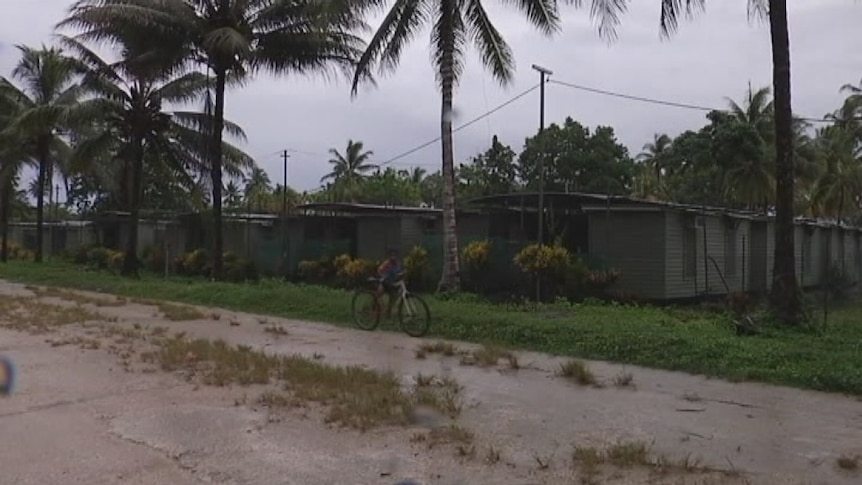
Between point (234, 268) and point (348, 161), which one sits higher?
point (348, 161)

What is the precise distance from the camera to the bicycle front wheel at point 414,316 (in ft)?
47.1

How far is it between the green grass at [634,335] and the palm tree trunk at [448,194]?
1.06 m

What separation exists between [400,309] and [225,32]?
11.5 meters

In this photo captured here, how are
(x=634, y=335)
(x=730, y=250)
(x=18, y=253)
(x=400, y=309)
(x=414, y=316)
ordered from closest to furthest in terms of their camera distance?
(x=634, y=335)
(x=414, y=316)
(x=400, y=309)
(x=730, y=250)
(x=18, y=253)

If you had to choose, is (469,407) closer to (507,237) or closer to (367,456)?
(367,456)

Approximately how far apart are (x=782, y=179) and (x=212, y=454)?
10.2 meters

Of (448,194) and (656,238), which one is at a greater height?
(448,194)

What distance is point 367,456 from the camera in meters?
6.66

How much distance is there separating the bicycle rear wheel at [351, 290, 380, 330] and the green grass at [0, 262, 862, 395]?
0.67 meters

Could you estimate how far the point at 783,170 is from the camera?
538 inches

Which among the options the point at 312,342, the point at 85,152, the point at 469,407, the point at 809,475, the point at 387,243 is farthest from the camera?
the point at 85,152

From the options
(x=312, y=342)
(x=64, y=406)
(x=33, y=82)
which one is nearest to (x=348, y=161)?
(x=33, y=82)

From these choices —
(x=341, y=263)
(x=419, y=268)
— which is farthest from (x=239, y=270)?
(x=419, y=268)

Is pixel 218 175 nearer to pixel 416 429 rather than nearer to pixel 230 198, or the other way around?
pixel 416 429
